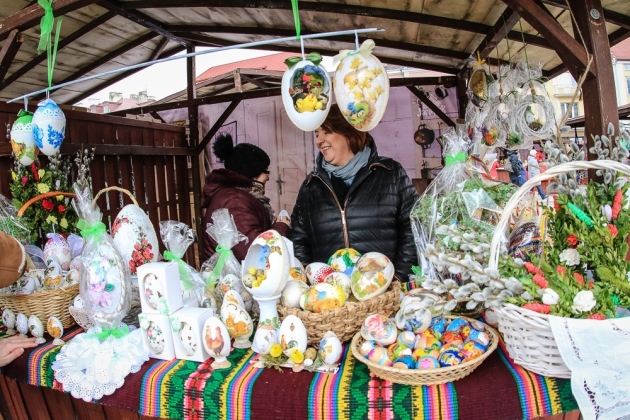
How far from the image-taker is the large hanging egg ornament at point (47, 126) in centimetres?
237

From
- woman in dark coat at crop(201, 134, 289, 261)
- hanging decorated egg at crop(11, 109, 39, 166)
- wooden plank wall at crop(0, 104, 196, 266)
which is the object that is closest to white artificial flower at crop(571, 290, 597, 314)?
woman in dark coat at crop(201, 134, 289, 261)

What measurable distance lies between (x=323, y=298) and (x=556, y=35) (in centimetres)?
125

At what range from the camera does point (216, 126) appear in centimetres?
522

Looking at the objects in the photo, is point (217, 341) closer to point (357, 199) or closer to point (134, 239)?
point (134, 239)

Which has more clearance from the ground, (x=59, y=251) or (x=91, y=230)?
(x=91, y=230)

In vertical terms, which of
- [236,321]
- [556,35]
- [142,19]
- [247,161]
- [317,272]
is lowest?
[236,321]

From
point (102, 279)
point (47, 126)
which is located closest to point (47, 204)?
point (47, 126)

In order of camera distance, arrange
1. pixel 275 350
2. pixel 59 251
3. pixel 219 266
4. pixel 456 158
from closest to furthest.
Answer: pixel 275 350 < pixel 219 266 < pixel 456 158 < pixel 59 251

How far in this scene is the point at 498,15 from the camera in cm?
305

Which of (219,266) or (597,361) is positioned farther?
(219,266)

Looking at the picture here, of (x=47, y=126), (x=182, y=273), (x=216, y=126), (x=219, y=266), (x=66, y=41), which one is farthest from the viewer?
(x=216, y=126)

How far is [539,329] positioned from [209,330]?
0.95 metres

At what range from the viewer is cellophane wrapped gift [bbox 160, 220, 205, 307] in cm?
169

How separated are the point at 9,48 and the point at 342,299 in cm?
272
